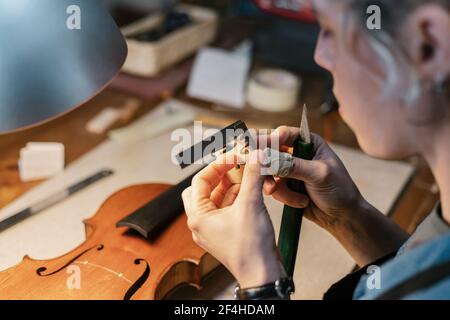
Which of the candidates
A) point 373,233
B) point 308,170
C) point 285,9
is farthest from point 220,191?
point 285,9

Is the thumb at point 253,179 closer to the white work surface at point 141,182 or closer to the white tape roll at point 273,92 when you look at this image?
the white work surface at point 141,182

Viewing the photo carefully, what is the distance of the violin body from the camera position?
82 centimetres

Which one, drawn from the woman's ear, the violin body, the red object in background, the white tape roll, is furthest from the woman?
the red object in background

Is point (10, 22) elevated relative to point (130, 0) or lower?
elevated

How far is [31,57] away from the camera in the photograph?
61 centimetres

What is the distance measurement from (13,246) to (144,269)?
25cm

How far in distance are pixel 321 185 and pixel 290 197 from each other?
0.17ft

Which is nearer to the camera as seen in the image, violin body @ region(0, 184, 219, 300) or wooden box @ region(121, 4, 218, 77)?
violin body @ region(0, 184, 219, 300)

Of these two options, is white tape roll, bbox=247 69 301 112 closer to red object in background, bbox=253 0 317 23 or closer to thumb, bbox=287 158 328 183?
red object in background, bbox=253 0 317 23

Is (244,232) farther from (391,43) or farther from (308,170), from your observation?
(391,43)

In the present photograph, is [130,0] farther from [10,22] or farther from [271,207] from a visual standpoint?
[10,22]

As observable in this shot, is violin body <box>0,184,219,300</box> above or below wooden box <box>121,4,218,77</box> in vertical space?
below

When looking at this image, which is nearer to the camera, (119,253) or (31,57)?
(31,57)
